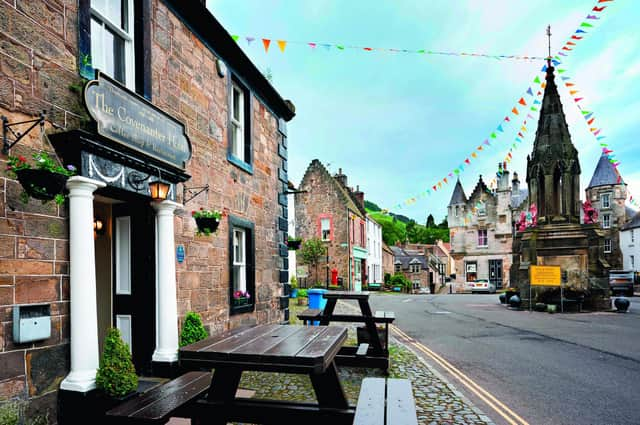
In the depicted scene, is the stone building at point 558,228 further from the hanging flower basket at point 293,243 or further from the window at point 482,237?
the window at point 482,237

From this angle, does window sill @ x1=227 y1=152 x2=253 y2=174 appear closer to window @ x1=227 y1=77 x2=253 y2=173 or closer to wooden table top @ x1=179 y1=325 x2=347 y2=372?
window @ x1=227 y1=77 x2=253 y2=173

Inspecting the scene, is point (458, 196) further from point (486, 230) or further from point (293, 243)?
point (293, 243)

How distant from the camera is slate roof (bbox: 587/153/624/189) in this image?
47906 millimetres

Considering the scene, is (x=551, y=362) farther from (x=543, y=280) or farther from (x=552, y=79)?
(x=552, y=79)

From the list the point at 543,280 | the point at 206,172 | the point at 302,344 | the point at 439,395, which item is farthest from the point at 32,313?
the point at 543,280

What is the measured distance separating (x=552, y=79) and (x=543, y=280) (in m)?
9.25

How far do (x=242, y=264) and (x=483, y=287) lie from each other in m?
36.0

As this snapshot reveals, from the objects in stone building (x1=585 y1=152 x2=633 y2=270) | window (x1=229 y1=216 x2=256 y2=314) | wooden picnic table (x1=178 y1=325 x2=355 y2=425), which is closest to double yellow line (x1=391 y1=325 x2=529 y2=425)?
wooden picnic table (x1=178 y1=325 x2=355 y2=425)

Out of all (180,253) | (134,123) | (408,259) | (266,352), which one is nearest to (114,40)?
(134,123)

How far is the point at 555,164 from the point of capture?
19.6 metres

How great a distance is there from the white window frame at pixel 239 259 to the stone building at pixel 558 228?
1462 cm

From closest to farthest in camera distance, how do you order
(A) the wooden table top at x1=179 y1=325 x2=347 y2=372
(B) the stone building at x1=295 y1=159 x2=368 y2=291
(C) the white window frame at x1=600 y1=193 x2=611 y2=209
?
1. (A) the wooden table top at x1=179 y1=325 x2=347 y2=372
2. (B) the stone building at x1=295 y1=159 x2=368 y2=291
3. (C) the white window frame at x1=600 y1=193 x2=611 y2=209

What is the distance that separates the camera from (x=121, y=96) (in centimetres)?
501

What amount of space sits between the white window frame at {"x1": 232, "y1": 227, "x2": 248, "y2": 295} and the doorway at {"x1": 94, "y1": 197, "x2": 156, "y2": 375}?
8.14 ft
